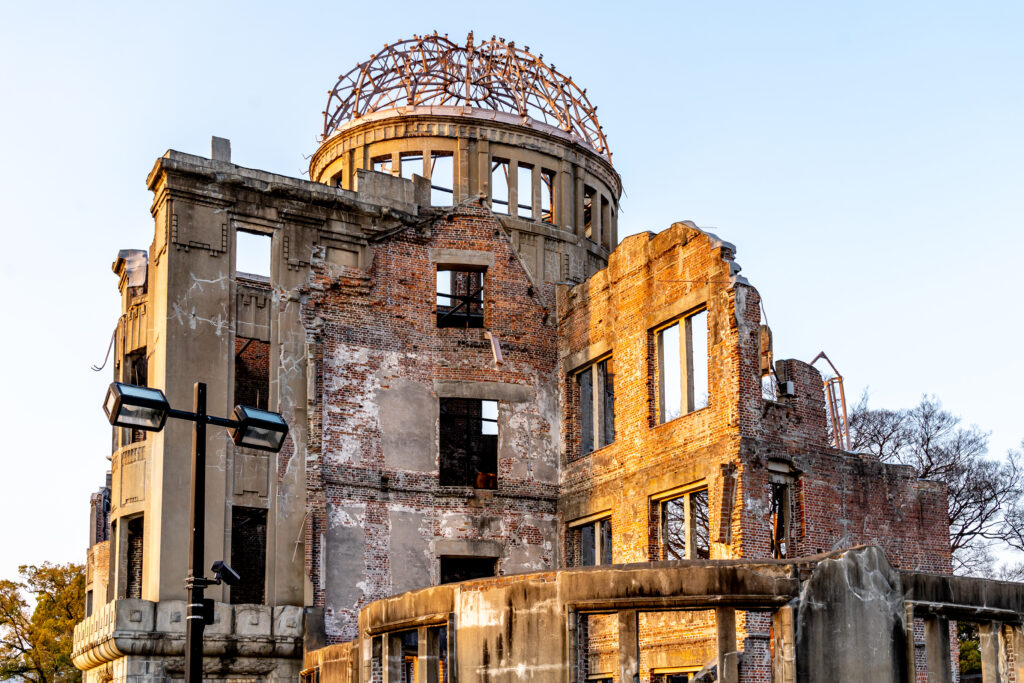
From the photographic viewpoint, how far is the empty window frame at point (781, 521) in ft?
67.5

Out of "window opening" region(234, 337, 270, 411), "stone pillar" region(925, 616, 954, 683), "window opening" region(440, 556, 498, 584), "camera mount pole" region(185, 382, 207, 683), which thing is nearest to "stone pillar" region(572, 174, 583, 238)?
"window opening" region(234, 337, 270, 411)

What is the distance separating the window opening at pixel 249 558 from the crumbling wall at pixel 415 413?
8.72ft

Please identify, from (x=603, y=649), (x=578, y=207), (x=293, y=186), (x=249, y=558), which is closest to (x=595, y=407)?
(x=603, y=649)

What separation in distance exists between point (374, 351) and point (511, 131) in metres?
8.18

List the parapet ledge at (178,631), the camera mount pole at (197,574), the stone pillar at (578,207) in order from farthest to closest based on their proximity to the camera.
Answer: the stone pillar at (578,207), the parapet ledge at (178,631), the camera mount pole at (197,574)

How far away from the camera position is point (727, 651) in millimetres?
12180

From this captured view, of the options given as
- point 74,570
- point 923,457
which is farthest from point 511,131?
point 74,570

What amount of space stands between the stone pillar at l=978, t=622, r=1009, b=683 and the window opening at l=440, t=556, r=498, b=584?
1187cm

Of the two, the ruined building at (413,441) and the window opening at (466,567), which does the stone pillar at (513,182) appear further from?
the window opening at (466,567)

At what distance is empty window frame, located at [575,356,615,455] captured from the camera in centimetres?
2417

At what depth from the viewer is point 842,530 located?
Answer: 2131cm

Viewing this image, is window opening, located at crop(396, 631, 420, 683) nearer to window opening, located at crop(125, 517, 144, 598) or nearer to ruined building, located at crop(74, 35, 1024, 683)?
ruined building, located at crop(74, 35, 1024, 683)

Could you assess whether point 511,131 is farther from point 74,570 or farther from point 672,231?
point 74,570

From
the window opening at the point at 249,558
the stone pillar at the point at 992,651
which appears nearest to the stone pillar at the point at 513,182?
the window opening at the point at 249,558
